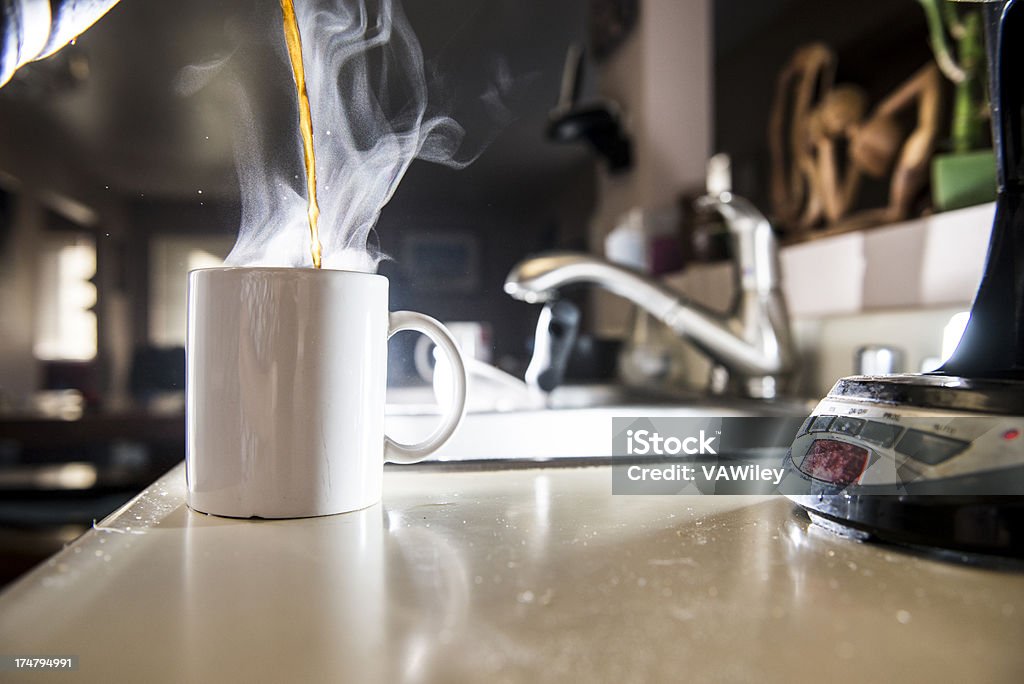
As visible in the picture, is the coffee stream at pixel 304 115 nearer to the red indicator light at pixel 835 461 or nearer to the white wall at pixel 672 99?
the red indicator light at pixel 835 461

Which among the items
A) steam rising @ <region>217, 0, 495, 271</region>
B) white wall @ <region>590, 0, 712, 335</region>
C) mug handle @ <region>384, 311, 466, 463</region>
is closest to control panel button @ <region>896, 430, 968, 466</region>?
mug handle @ <region>384, 311, 466, 463</region>

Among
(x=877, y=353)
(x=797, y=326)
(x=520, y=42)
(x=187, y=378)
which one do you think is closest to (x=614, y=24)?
(x=797, y=326)

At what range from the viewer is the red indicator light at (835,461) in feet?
1.07

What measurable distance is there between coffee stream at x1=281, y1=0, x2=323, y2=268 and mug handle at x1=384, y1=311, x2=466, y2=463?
7 cm

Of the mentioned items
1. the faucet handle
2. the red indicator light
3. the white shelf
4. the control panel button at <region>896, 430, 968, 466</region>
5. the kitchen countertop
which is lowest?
the kitchen countertop

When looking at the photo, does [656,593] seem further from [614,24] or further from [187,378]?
[614,24]

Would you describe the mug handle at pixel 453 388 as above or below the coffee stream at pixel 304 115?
below

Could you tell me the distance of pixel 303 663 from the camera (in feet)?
0.65

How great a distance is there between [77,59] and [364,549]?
21.5 inches

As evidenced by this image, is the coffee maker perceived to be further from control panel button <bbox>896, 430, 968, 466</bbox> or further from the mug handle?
the mug handle

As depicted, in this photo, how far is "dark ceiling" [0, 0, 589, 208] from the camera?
0.46 m

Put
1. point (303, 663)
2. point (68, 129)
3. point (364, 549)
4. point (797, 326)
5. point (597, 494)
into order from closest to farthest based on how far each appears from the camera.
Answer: point (303, 663) → point (364, 549) → point (597, 494) → point (797, 326) → point (68, 129)

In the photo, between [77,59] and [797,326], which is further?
[797,326]

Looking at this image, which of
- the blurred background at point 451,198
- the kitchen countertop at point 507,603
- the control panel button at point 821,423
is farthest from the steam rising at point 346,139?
the control panel button at point 821,423
